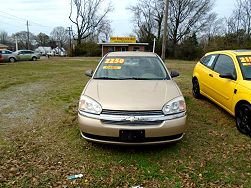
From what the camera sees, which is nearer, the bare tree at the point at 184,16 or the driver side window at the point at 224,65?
the driver side window at the point at 224,65

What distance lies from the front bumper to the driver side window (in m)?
2.35

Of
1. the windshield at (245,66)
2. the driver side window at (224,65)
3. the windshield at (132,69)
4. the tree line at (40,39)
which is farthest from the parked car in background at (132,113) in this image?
the tree line at (40,39)

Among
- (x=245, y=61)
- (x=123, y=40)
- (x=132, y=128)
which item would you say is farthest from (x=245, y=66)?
(x=123, y=40)

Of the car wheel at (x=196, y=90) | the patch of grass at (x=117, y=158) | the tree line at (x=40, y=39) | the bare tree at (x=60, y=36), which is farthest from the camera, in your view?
the bare tree at (x=60, y=36)

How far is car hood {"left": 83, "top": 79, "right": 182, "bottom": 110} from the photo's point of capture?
357 centimetres

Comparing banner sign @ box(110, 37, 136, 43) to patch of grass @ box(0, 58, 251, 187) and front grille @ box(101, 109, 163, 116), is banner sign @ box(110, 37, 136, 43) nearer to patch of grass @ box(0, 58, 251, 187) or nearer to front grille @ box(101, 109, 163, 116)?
patch of grass @ box(0, 58, 251, 187)

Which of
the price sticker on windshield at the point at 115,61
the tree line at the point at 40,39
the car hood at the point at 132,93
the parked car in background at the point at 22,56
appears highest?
the tree line at the point at 40,39

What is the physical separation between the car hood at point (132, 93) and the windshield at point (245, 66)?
164cm

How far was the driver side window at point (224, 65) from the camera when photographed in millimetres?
5369

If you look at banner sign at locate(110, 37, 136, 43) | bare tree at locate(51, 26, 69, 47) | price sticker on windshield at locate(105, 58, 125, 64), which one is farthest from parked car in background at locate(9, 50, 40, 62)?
bare tree at locate(51, 26, 69, 47)

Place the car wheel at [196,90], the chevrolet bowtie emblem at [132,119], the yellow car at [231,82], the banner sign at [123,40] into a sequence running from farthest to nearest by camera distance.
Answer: the banner sign at [123,40]
the car wheel at [196,90]
the yellow car at [231,82]
the chevrolet bowtie emblem at [132,119]

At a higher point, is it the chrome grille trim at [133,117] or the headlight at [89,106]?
the headlight at [89,106]

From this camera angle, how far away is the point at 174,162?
11.8 ft

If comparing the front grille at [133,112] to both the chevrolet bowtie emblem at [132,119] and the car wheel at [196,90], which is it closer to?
the chevrolet bowtie emblem at [132,119]
